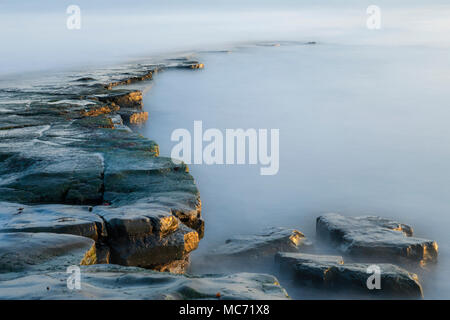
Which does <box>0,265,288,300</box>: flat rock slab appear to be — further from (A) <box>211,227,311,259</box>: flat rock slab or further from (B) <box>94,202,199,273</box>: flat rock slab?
(A) <box>211,227,311,259</box>: flat rock slab

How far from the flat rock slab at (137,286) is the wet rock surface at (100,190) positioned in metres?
0.69

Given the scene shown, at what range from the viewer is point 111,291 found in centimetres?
224

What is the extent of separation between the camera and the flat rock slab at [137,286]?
2.13m

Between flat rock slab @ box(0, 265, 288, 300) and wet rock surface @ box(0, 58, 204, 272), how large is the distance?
0.69 m

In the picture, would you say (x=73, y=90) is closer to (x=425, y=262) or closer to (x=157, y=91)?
(x=157, y=91)

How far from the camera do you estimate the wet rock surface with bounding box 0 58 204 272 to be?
3.35 meters

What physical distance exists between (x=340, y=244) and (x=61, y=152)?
9.70ft

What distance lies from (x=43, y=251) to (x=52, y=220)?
1.65 feet

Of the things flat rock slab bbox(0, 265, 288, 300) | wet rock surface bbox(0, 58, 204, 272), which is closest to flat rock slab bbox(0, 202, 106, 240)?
wet rock surface bbox(0, 58, 204, 272)

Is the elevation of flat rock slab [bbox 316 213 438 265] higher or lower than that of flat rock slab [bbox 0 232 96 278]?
lower

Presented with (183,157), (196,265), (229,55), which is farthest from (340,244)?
(229,55)

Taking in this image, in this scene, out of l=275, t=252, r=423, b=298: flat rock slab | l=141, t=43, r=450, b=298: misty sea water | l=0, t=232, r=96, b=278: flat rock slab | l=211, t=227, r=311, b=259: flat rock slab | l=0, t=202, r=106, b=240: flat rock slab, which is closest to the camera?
l=0, t=232, r=96, b=278: flat rock slab

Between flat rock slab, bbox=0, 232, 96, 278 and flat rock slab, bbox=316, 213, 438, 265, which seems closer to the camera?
flat rock slab, bbox=0, 232, 96, 278

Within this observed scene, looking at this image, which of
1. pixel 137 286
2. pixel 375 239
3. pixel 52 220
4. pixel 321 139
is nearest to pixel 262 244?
pixel 375 239
